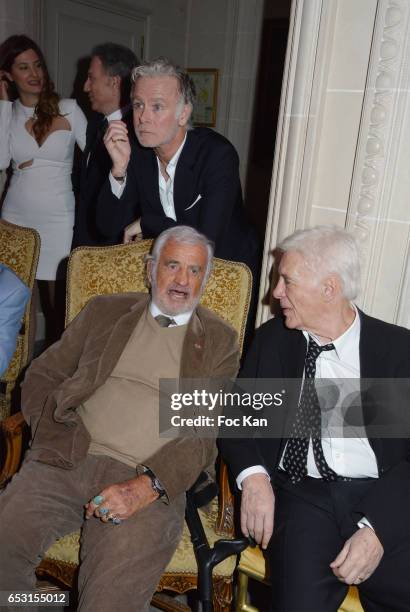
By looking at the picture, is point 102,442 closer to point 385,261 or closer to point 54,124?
point 385,261

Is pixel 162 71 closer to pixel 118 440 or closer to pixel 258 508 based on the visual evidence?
pixel 118 440

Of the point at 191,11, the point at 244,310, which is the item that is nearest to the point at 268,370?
the point at 244,310

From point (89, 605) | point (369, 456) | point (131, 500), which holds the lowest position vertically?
point (89, 605)

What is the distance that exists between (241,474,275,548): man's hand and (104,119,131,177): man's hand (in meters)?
1.26

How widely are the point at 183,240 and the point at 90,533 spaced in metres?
0.95

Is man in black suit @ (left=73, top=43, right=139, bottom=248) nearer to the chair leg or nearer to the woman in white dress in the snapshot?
the woman in white dress

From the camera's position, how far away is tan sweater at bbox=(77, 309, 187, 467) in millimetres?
1804

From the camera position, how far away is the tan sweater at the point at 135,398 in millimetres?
1804

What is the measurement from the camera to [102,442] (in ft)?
5.99

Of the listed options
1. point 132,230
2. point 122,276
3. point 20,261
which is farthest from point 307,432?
point 20,261

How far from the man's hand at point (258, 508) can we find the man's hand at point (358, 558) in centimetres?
21

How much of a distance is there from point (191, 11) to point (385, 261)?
368 centimetres

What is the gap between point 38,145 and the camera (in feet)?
10.1

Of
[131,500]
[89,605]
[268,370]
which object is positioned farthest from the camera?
[268,370]
